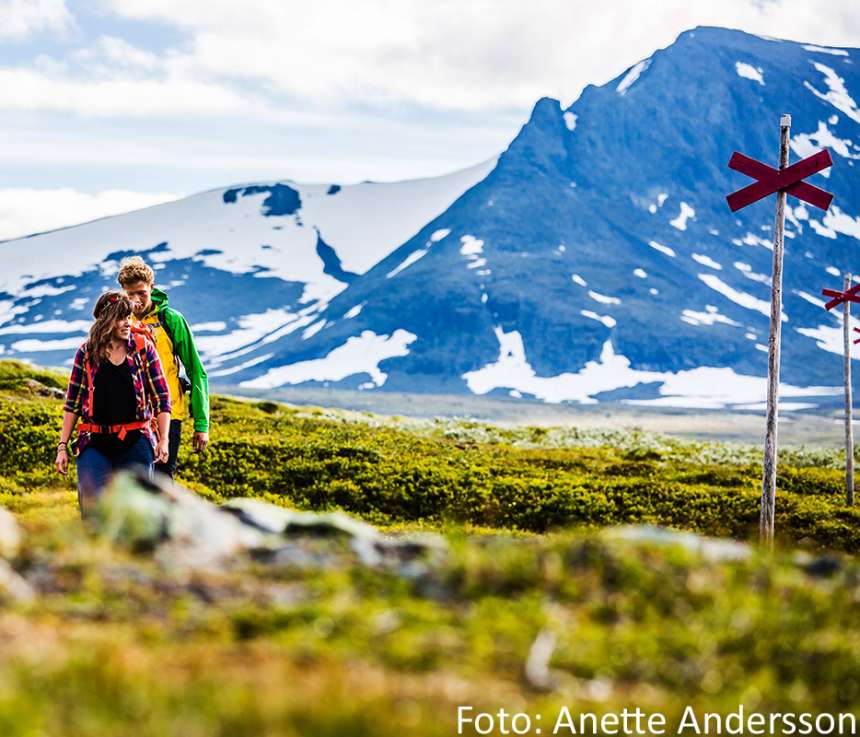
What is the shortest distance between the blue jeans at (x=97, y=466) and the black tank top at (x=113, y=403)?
0.23ft

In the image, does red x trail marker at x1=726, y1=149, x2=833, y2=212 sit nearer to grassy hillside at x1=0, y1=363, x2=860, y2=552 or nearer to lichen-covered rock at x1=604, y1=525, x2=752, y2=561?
grassy hillside at x1=0, y1=363, x2=860, y2=552

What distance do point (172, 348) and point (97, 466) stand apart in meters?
2.37

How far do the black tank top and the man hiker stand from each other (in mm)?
1011

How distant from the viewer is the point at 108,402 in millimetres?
13586

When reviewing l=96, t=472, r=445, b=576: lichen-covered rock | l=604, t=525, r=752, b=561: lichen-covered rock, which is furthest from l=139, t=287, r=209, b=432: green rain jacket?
l=604, t=525, r=752, b=561: lichen-covered rock

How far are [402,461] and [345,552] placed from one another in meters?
23.7

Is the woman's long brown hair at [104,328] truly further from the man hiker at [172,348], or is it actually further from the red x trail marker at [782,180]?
the red x trail marker at [782,180]

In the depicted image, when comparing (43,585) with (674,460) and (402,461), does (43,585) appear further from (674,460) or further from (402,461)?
(674,460)

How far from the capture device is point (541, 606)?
916cm

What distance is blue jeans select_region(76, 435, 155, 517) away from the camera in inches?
534

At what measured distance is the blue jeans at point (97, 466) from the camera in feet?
44.5

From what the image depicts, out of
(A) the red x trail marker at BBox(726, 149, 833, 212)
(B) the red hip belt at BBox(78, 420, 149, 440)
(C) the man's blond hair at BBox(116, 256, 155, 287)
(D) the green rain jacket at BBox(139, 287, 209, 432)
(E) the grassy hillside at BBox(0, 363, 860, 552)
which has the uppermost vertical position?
(A) the red x trail marker at BBox(726, 149, 833, 212)

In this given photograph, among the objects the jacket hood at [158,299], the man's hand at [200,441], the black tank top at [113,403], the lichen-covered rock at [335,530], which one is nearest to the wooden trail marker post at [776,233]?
the man's hand at [200,441]

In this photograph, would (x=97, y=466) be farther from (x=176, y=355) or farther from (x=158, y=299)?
(x=158, y=299)
